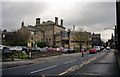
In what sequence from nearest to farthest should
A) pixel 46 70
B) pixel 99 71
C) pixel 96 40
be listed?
pixel 99 71 < pixel 46 70 < pixel 96 40

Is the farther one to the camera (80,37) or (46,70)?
(80,37)

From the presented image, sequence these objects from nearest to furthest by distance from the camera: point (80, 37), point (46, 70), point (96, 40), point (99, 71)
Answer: point (99, 71), point (46, 70), point (80, 37), point (96, 40)

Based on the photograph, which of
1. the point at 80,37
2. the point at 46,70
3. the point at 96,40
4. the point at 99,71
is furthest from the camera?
the point at 96,40

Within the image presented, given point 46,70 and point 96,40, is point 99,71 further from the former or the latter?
point 96,40

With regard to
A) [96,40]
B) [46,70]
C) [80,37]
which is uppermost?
[96,40]

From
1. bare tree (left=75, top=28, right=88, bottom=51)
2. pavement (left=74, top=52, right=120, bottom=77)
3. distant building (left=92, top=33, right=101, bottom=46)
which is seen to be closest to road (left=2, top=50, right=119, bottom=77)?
pavement (left=74, top=52, right=120, bottom=77)

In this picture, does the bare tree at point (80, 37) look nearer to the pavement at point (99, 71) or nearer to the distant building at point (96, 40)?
the distant building at point (96, 40)

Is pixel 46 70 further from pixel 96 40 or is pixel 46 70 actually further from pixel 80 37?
pixel 96 40

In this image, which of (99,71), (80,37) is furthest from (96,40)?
(99,71)

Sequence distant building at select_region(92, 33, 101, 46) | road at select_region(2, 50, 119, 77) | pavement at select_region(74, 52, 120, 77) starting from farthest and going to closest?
distant building at select_region(92, 33, 101, 46), road at select_region(2, 50, 119, 77), pavement at select_region(74, 52, 120, 77)

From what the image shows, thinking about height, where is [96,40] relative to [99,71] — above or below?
above

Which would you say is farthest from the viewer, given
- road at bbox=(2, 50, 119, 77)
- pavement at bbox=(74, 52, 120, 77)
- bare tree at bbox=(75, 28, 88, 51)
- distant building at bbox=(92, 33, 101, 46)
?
distant building at bbox=(92, 33, 101, 46)

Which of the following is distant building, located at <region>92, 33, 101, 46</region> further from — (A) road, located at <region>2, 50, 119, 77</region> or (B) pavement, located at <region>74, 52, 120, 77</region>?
(B) pavement, located at <region>74, 52, 120, 77</region>

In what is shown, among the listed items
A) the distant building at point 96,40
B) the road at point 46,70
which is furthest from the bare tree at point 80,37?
the road at point 46,70
